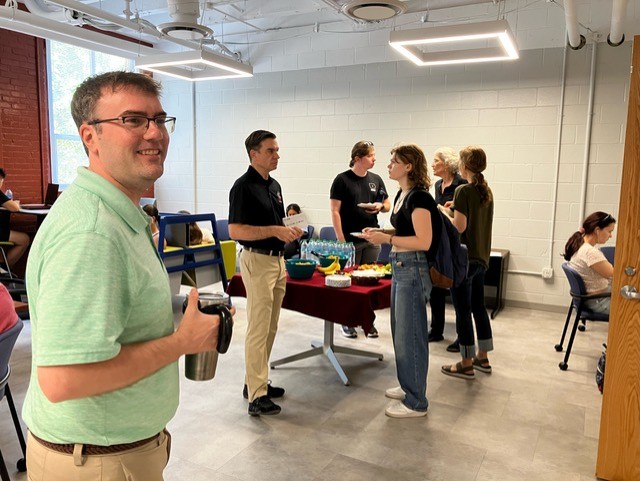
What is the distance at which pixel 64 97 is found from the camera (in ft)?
23.7

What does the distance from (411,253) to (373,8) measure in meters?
2.10

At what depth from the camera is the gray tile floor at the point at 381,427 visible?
2533 mm

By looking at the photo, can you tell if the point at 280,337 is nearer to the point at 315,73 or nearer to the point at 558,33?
the point at 315,73

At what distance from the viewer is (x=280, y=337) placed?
4.57 meters

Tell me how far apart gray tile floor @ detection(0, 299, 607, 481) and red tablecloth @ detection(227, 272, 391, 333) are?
568mm

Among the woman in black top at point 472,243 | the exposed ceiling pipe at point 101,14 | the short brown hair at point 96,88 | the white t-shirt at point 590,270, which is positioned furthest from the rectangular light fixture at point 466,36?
the short brown hair at point 96,88

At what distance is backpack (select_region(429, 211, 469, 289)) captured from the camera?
2.89 m

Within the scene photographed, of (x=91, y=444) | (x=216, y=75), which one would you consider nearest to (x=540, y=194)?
(x=216, y=75)

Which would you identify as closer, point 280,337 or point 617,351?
point 617,351

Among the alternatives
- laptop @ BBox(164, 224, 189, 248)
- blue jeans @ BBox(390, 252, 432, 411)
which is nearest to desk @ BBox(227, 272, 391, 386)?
blue jeans @ BBox(390, 252, 432, 411)

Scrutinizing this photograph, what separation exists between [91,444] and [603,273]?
3738 mm

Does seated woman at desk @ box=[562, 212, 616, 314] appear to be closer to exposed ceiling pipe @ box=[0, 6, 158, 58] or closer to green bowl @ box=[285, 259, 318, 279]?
green bowl @ box=[285, 259, 318, 279]

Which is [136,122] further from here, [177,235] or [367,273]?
[177,235]

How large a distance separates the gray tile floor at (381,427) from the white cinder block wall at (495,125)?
1910 mm
